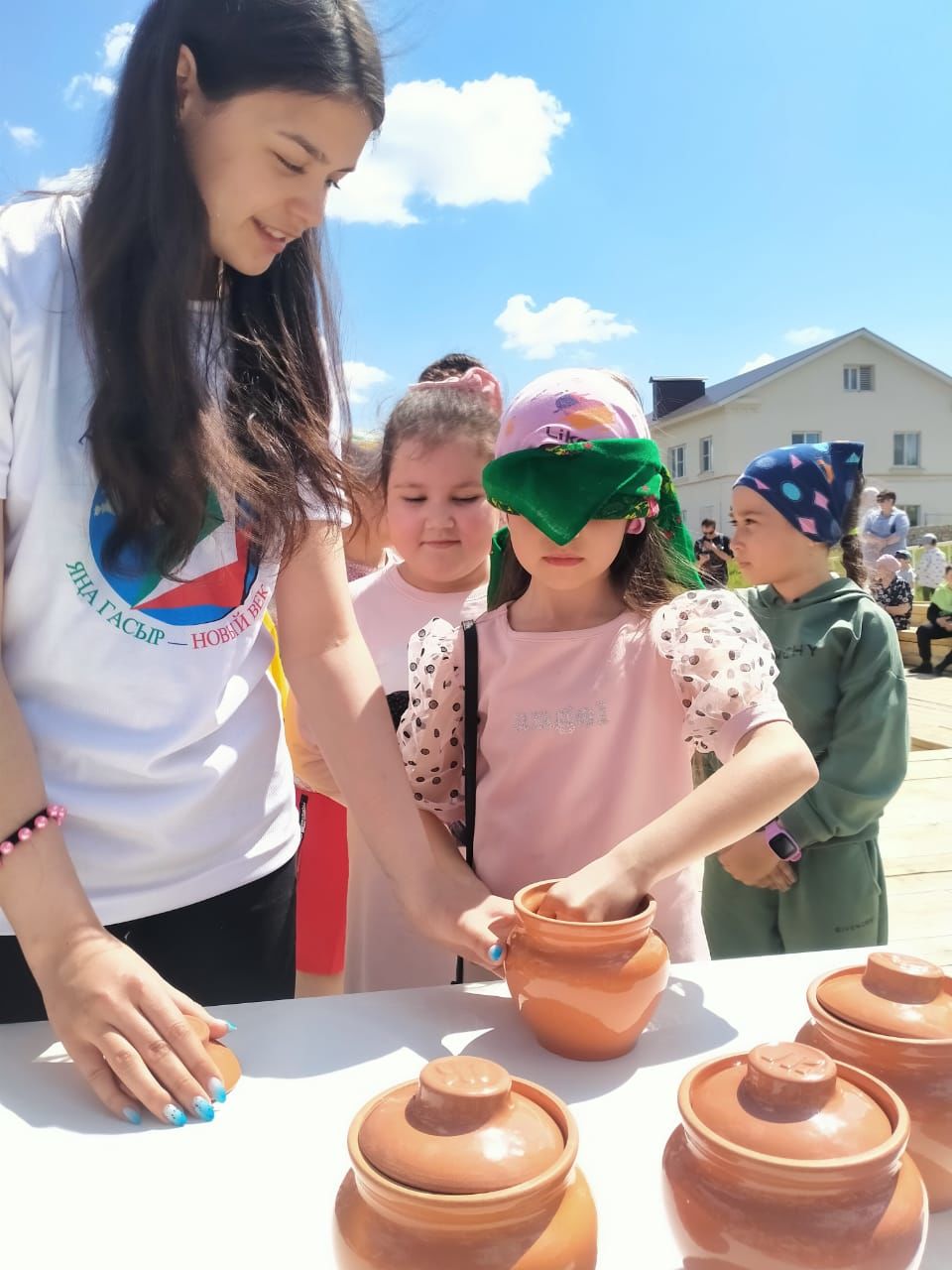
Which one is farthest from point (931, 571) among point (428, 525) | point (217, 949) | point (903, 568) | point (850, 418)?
point (850, 418)

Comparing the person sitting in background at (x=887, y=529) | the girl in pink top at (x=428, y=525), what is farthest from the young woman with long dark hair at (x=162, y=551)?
the person sitting in background at (x=887, y=529)

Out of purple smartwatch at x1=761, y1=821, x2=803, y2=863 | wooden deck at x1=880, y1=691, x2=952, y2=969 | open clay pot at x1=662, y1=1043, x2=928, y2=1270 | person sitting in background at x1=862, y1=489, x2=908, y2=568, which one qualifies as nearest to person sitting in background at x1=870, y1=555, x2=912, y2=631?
person sitting in background at x1=862, y1=489, x2=908, y2=568

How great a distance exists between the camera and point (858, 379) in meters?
27.7

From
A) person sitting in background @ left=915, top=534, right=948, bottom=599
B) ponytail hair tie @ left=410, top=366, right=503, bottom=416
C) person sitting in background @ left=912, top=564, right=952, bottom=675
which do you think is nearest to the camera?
ponytail hair tie @ left=410, top=366, right=503, bottom=416

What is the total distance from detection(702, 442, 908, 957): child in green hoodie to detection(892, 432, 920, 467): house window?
2816cm

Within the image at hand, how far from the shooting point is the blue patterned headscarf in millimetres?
2342

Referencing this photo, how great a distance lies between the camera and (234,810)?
3.79 feet

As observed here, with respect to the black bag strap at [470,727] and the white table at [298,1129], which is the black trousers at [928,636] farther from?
the white table at [298,1129]

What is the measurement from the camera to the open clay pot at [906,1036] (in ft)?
2.17

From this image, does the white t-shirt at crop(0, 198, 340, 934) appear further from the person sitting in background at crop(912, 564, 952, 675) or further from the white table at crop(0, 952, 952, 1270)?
the person sitting in background at crop(912, 564, 952, 675)

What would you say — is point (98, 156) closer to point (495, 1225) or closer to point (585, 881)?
point (585, 881)

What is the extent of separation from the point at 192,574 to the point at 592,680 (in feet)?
1.99

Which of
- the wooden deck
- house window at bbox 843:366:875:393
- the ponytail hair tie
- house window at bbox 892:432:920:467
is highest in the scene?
house window at bbox 843:366:875:393

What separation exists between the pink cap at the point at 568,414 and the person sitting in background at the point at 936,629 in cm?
881
